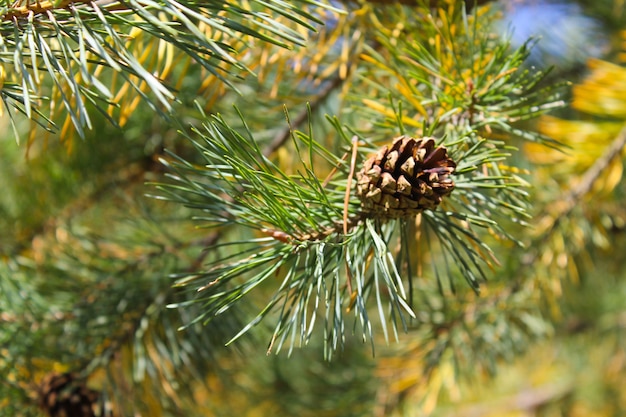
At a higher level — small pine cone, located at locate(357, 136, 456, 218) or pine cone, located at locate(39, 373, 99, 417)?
small pine cone, located at locate(357, 136, 456, 218)

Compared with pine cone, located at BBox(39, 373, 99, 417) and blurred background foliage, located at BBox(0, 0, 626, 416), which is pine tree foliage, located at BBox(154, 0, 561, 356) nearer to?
blurred background foliage, located at BBox(0, 0, 626, 416)

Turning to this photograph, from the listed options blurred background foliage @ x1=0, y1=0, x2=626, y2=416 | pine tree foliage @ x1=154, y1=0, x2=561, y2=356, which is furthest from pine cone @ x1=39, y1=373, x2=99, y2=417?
pine tree foliage @ x1=154, y1=0, x2=561, y2=356

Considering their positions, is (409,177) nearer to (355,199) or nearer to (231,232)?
(355,199)

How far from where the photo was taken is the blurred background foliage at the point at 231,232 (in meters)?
0.50

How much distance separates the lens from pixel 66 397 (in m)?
0.49

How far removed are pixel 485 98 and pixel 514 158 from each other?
1.59 ft

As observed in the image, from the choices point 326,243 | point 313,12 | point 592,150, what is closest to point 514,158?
point 592,150

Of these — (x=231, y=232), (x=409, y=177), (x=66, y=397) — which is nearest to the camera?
(x=409, y=177)

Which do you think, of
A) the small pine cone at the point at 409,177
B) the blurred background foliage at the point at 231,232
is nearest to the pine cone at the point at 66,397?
the blurred background foliage at the point at 231,232

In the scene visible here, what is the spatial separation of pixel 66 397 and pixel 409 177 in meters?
0.33

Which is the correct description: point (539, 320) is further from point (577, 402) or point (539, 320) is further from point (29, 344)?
point (577, 402)

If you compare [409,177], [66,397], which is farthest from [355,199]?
[66,397]

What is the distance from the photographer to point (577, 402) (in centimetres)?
125

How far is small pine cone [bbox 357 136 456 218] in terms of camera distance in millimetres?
351
